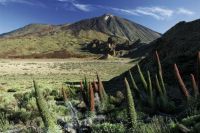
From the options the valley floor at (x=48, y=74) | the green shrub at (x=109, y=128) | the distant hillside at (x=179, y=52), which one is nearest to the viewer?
the green shrub at (x=109, y=128)

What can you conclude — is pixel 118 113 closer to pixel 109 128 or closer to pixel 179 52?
pixel 109 128

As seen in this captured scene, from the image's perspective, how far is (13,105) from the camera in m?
21.9

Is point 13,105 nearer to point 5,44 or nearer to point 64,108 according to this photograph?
point 64,108

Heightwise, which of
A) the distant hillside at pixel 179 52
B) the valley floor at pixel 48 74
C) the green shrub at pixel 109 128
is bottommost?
the valley floor at pixel 48 74

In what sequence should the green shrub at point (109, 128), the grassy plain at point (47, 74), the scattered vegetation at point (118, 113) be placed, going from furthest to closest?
the grassy plain at point (47, 74)
the green shrub at point (109, 128)
the scattered vegetation at point (118, 113)

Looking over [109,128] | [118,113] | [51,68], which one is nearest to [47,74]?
[51,68]

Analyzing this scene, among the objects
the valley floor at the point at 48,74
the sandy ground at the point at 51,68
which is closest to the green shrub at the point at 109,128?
the valley floor at the point at 48,74

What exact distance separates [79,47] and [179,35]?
161989mm

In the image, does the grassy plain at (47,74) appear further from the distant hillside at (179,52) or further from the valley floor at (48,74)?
the distant hillside at (179,52)

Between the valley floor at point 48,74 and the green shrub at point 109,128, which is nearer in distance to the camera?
the green shrub at point 109,128

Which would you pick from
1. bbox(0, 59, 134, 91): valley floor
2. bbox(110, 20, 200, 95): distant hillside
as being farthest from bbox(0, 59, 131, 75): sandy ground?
bbox(110, 20, 200, 95): distant hillside

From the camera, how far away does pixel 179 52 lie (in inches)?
1112

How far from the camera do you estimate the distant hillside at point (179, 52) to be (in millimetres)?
23633

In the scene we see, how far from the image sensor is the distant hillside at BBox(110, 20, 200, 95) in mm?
23633
